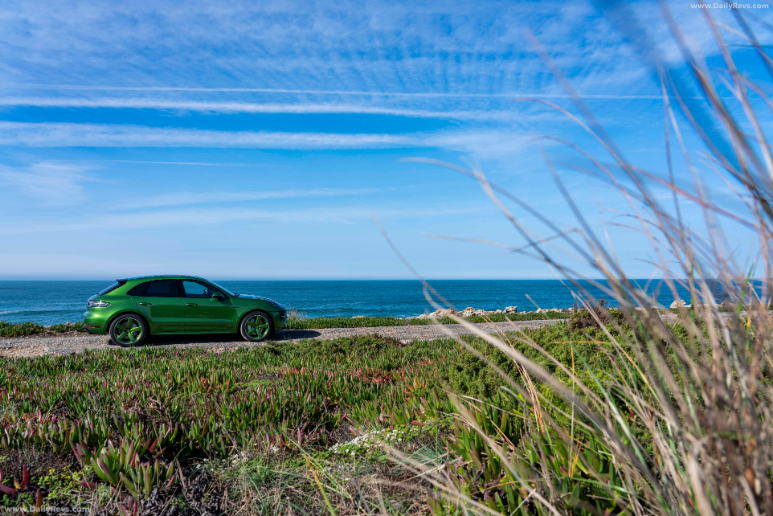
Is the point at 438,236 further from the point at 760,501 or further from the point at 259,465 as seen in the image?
the point at 259,465

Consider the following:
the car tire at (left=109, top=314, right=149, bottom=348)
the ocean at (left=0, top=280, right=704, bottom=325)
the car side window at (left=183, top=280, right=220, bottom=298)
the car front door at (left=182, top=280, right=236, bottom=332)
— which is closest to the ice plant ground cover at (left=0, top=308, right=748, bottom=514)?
the ocean at (left=0, top=280, right=704, bottom=325)

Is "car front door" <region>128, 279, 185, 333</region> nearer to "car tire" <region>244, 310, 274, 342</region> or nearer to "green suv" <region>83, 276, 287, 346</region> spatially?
"green suv" <region>83, 276, 287, 346</region>

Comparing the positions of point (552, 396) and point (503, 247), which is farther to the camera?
point (552, 396)

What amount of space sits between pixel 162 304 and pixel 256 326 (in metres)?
2.52

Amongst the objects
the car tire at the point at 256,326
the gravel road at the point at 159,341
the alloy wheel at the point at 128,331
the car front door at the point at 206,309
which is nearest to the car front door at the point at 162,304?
the car front door at the point at 206,309

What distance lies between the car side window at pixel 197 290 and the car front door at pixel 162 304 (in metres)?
0.25

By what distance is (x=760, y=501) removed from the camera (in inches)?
42.4

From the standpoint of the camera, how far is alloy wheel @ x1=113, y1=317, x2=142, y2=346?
11.1m

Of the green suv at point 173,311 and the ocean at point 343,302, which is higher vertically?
the green suv at point 173,311

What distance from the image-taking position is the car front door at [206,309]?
1179cm

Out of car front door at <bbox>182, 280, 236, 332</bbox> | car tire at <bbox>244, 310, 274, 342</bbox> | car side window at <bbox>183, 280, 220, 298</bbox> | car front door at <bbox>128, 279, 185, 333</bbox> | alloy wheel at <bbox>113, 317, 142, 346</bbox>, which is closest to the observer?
alloy wheel at <bbox>113, 317, 142, 346</bbox>

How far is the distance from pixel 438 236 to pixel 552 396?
2070 millimetres

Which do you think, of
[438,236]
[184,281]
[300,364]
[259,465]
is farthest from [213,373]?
[184,281]

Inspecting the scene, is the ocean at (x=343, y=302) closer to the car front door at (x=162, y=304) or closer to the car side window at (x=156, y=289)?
the car front door at (x=162, y=304)
